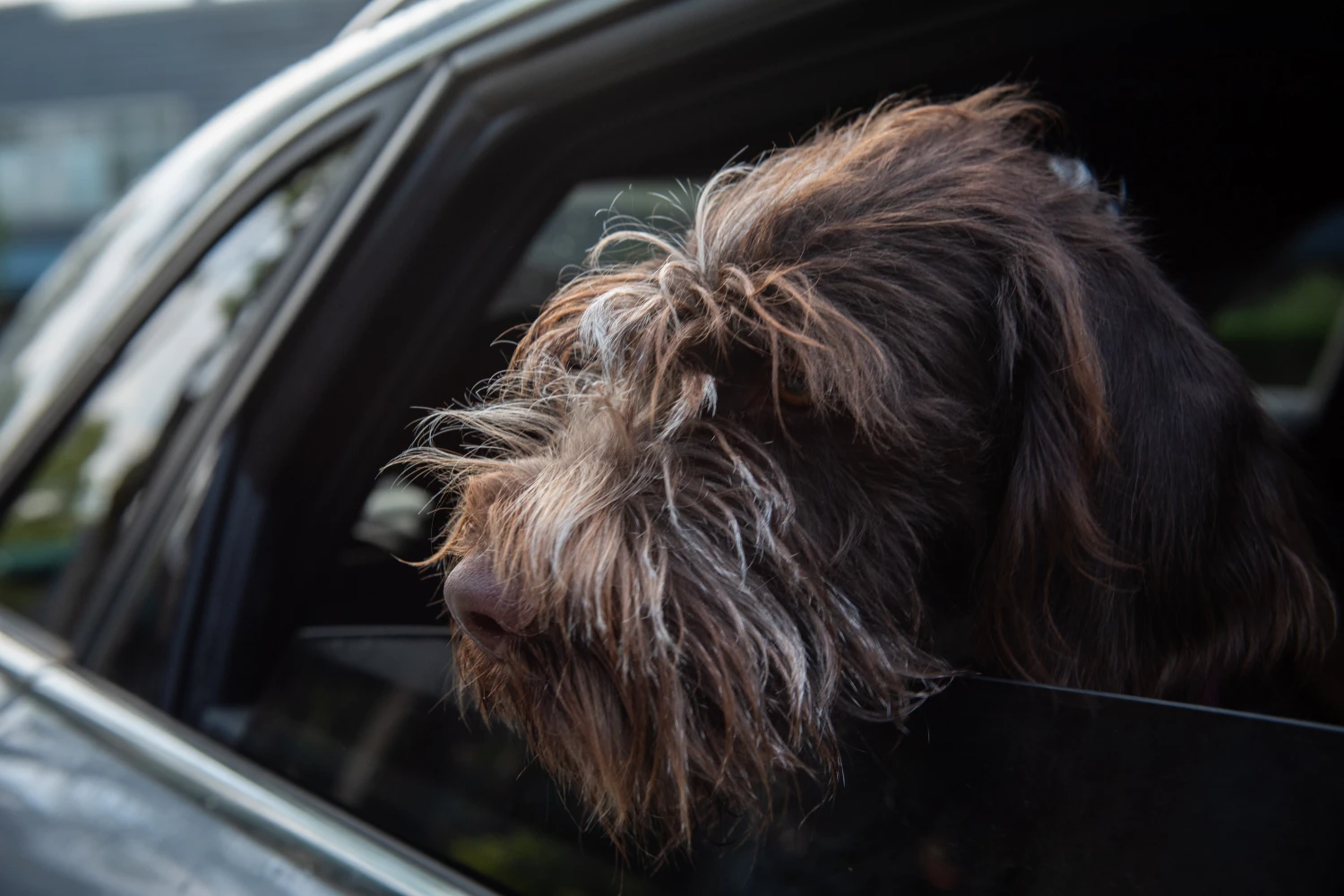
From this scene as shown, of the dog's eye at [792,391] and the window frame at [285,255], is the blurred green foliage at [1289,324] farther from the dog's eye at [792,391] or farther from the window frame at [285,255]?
the window frame at [285,255]

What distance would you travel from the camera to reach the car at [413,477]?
133 centimetres

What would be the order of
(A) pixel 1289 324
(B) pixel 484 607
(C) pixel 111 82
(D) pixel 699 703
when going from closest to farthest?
(B) pixel 484 607 → (D) pixel 699 703 → (A) pixel 1289 324 → (C) pixel 111 82

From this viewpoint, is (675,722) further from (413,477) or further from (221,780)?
(221,780)

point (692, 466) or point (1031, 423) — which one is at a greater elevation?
point (1031, 423)

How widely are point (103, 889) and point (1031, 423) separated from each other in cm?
168

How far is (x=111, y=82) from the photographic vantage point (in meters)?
28.3

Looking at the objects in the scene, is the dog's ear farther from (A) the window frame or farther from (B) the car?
(A) the window frame

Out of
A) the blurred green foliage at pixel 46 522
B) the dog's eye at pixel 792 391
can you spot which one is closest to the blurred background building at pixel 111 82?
the blurred green foliage at pixel 46 522

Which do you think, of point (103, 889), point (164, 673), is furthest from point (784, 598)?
point (164, 673)

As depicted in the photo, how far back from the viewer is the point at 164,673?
7.63 feet

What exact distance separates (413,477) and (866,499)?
934 millimetres

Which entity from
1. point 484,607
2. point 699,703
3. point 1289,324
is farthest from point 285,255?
point 1289,324

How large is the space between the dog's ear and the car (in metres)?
0.27

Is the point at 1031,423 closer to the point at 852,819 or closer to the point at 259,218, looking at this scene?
the point at 852,819
